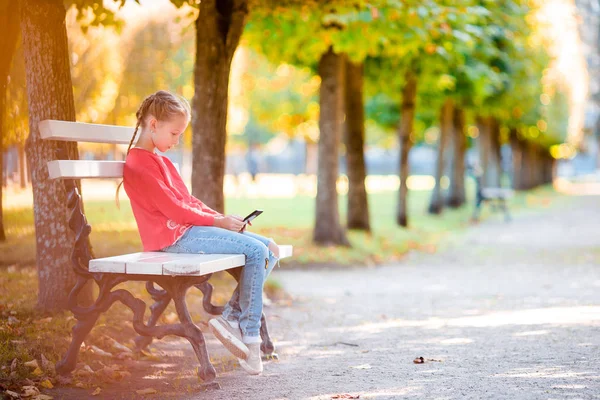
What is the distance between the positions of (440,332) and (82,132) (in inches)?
138

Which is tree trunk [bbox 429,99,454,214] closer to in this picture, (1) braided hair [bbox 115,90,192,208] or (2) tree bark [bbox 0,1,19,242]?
(2) tree bark [bbox 0,1,19,242]

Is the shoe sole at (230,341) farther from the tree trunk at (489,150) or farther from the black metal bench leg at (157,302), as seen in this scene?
the tree trunk at (489,150)

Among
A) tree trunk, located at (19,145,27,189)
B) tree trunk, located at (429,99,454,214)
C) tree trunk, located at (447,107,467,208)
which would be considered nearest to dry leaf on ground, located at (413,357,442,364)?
tree trunk, located at (19,145,27,189)

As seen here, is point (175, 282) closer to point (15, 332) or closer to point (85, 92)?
point (15, 332)

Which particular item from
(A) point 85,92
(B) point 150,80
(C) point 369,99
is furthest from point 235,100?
(A) point 85,92

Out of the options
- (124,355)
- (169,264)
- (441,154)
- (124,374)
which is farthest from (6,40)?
(441,154)

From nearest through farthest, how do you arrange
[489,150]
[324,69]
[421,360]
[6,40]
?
1. [421,360]
2. [6,40]
3. [324,69]
4. [489,150]

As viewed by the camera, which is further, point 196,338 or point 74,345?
point 74,345

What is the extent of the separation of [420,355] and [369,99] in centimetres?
2274

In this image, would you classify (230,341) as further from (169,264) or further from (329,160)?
(329,160)

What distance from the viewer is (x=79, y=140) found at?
5684mm

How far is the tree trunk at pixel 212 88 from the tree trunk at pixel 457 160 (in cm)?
2013

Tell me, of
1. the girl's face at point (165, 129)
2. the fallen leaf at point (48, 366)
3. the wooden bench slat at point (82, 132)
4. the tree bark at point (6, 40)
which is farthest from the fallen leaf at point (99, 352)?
the tree bark at point (6, 40)

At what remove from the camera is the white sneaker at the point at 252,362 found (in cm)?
528
